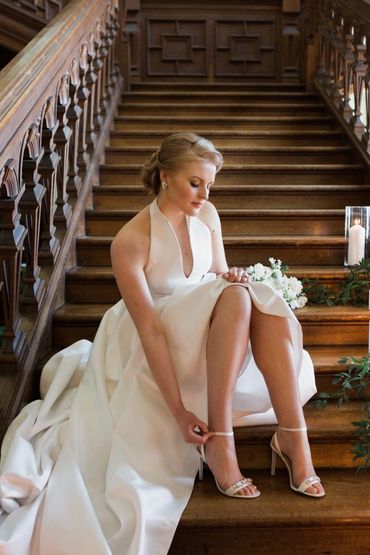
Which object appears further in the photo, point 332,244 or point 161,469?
point 332,244

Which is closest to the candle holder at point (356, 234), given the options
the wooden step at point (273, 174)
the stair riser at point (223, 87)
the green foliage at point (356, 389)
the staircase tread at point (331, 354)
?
the staircase tread at point (331, 354)

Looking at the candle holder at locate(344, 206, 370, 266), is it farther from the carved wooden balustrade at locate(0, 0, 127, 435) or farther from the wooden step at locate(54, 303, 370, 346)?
the carved wooden balustrade at locate(0, 0, 127, 435)

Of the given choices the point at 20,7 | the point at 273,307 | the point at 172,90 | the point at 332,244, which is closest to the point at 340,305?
the point at 332,244

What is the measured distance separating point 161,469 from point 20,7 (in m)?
4.47

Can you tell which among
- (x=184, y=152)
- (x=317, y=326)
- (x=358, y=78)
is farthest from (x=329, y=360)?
(x=358, y=78)

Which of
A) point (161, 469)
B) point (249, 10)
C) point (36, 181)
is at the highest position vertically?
point (249, 10)

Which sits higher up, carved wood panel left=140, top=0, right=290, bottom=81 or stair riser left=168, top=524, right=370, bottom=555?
carved wood panel left=140, top=0, right=290, bottom=81

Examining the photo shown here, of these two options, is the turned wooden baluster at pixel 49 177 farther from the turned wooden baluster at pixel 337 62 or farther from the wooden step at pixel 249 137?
the turned wooden baluster at pixel 337 62

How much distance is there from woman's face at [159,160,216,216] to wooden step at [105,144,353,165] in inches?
75.1

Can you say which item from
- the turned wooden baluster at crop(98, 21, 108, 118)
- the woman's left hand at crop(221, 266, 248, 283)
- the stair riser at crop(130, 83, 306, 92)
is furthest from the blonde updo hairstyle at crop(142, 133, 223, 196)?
the stair riser at crop(130, 83, 306, 92)

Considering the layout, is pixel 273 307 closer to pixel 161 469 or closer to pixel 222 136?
pixel 161 469

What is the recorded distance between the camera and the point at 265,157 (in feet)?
13.8

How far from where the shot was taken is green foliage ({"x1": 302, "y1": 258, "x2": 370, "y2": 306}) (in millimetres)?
2916

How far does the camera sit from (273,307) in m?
2.05
